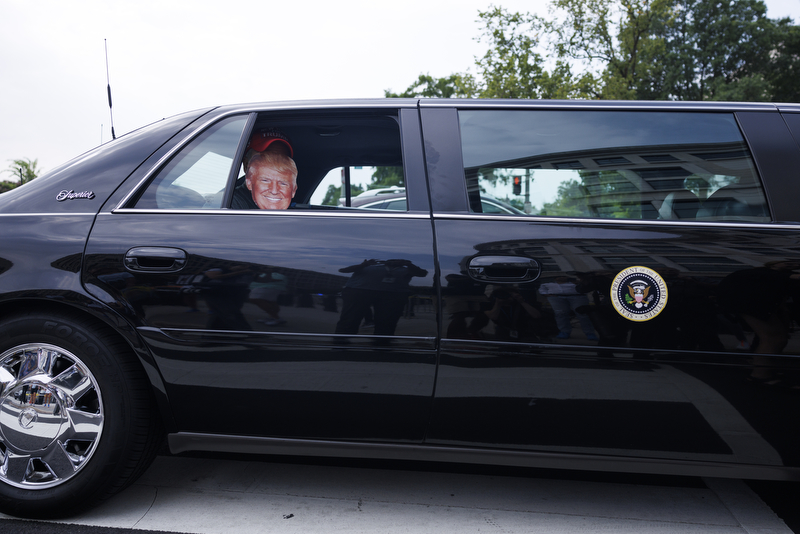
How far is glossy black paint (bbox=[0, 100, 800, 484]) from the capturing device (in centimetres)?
172

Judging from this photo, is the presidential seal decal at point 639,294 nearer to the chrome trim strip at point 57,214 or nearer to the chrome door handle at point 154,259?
the chrome door handle at point 154,259

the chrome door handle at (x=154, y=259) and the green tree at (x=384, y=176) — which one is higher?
the green tree at (x=384, y=176)

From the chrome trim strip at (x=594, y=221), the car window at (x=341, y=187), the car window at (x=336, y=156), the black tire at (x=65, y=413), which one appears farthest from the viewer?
the car window at (x=341, y=187)

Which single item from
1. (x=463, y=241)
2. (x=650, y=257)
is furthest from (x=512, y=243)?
(x=650, y=257)

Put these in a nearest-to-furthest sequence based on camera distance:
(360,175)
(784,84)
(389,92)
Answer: (360,175), (784,84), (389,92)

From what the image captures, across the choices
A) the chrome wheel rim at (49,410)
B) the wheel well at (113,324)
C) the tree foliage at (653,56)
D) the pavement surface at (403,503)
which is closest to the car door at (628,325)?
the pavement surface at (403,503)

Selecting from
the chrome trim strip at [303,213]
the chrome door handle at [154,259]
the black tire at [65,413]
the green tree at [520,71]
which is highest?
the green tree at [520,71]

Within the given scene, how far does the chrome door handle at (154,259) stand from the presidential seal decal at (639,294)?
59.5 inches

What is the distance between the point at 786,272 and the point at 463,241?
41.4 inches

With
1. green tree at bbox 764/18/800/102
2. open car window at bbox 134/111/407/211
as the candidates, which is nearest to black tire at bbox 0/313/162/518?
open car window at bbox 134/111/407/211

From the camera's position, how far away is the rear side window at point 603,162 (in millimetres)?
1921

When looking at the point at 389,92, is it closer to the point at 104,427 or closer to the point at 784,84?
the point at 784,84

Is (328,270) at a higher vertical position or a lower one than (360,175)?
lower

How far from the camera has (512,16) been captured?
18703 millimetres
